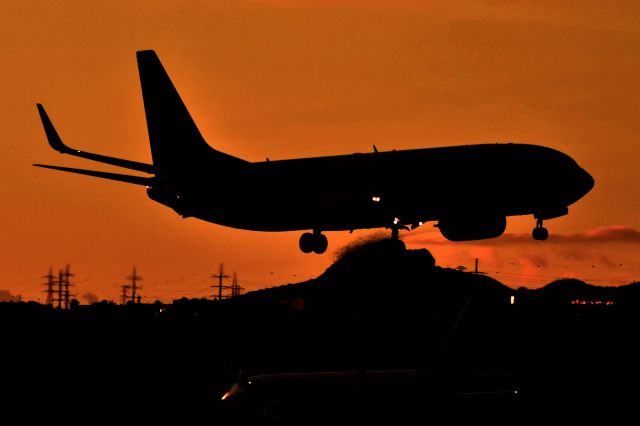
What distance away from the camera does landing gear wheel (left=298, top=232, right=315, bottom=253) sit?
2844 inches

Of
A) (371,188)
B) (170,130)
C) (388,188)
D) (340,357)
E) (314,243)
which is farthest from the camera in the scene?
(170,130)

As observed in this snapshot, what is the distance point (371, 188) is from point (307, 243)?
640cm

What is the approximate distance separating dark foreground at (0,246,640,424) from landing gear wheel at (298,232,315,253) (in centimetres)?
255

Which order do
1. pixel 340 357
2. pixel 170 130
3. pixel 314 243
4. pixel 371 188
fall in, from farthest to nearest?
pixel 170 130 < pixel 314 243 < pixel 371 188 < pixel 340 357

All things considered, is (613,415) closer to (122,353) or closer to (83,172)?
(122,353)

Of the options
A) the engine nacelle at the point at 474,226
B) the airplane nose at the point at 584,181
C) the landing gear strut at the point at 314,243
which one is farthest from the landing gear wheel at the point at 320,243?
the airplane nose at the point at 584,181

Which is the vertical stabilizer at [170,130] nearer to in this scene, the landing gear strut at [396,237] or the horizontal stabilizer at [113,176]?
the horizontal stabilizer at [113,176]

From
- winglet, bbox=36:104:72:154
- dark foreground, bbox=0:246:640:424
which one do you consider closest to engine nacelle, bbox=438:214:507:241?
dark foreground, bbox=0:246:640:424

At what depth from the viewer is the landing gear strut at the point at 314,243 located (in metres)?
72.2

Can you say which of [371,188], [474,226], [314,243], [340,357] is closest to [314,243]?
[314,243]

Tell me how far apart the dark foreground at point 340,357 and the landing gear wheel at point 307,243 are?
100 inches

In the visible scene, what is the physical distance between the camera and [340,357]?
5734 centimetres

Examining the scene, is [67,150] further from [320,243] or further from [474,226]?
[474,226]

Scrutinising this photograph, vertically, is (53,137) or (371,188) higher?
(53,137)
